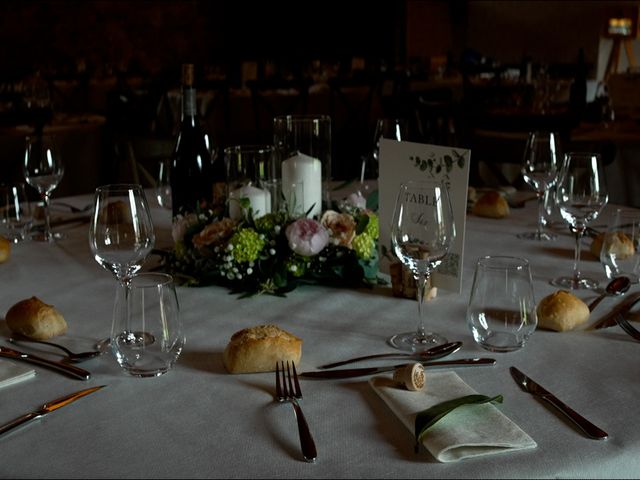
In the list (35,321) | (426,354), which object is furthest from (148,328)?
(426,354)

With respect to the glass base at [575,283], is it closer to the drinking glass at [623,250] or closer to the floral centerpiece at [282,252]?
the drinking glass at [623,250]

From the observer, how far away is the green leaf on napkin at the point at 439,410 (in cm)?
87

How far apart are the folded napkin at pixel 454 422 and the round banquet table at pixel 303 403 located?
0.04ft

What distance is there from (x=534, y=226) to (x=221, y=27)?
10.7 metres

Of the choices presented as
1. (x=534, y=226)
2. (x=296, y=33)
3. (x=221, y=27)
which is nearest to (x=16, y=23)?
(x=221, y=27)

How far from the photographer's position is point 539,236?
1879mm

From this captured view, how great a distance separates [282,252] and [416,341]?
0.37 metres

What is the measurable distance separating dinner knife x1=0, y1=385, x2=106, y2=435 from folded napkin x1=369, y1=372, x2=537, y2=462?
1.24 ft

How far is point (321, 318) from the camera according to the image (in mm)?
1333

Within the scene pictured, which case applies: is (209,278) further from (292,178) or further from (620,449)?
(620,449)

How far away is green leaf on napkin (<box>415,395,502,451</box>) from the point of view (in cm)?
87

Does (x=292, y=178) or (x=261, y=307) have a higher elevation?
(x=292, y=178)

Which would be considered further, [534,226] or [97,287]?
[534,226]

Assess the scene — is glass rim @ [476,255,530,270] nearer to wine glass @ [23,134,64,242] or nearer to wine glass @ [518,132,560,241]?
wine glass @ [518,132,560,241]
